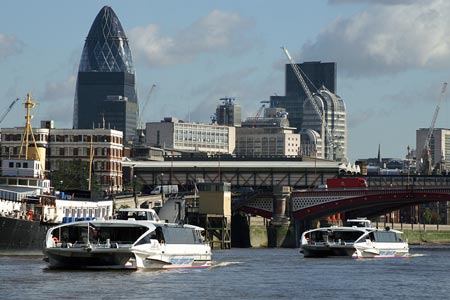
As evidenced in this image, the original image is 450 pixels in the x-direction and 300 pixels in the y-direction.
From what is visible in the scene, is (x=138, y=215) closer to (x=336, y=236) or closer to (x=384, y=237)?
(x=336, y=236)

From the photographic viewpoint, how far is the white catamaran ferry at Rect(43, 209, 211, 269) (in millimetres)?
100750

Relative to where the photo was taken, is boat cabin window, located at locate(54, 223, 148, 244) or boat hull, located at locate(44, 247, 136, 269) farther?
boat cabin window, located at locate(54, 223, 148, 244)

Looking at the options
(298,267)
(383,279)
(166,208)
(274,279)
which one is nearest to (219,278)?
(274,279)

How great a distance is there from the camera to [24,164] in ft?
480

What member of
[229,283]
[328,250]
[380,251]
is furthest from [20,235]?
[229,283]

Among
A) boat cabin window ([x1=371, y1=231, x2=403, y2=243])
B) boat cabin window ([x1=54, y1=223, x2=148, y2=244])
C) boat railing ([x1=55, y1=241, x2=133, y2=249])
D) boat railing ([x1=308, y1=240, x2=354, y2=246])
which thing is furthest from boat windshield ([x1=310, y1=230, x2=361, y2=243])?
boat railing ([x1=55, y1=241, x2=133, y2=249])

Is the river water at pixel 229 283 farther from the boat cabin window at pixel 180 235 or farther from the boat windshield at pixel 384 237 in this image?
the boat windshield at pixel 384 237

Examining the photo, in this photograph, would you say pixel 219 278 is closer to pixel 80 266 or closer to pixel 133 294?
pixel 80 266

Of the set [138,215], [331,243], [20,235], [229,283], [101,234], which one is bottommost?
[229,283]

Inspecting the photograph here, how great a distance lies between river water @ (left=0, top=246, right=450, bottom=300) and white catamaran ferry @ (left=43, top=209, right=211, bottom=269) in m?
1.11

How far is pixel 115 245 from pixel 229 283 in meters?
8.69

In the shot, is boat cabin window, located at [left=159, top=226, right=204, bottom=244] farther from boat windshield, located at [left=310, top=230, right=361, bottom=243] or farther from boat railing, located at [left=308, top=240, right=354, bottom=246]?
boat windshield, located at [left=310, top=230, right=361, bottom=243]

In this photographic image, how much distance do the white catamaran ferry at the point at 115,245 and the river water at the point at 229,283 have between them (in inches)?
43.9

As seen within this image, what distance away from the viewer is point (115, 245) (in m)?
101
